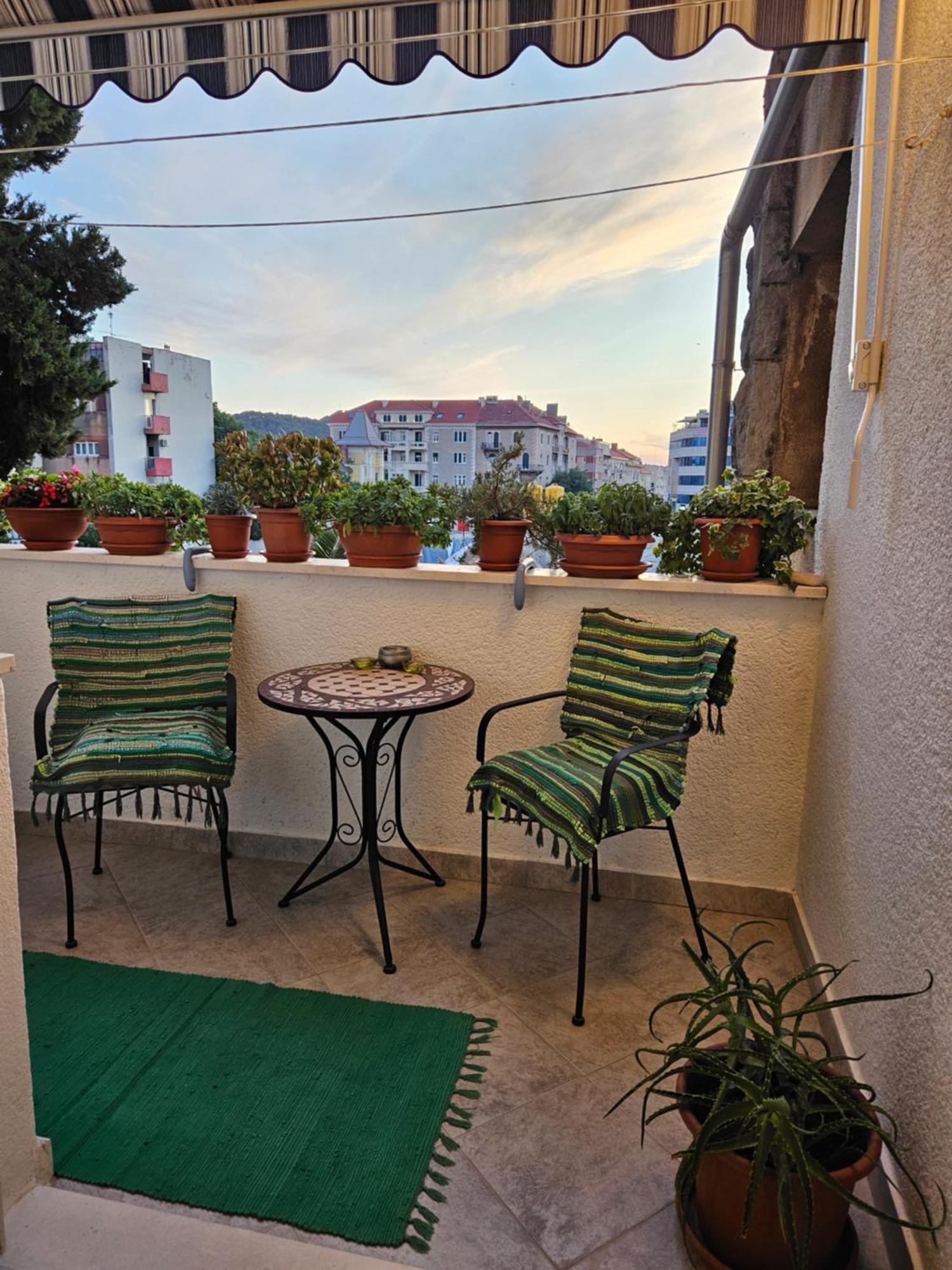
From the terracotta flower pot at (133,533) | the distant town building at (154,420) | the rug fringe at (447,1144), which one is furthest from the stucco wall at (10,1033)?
the distant town building at (154,420)

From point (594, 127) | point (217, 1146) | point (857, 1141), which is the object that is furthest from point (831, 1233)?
point (594, 127)

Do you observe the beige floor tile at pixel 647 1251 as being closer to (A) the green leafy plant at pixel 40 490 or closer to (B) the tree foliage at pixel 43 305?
(A) the green leafy plant at pixel 40 490

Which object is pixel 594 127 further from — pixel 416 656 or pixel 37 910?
pixel 37 910

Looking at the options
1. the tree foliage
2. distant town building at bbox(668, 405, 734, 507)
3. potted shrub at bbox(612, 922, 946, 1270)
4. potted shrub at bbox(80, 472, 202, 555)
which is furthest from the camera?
the tree foliage

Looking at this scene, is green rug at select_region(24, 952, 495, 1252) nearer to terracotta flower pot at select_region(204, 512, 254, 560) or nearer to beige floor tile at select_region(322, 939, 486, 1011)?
beige floor tile at select_region(322, 939, 486, 1011)

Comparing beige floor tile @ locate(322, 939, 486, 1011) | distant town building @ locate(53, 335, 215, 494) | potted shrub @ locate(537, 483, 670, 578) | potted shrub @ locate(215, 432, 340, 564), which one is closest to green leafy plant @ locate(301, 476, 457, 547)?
potted shrub @ locate(215, 432, 340, 564)

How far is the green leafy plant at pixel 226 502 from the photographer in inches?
111

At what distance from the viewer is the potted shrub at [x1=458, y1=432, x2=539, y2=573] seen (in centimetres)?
263

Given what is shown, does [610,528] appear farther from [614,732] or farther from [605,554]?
[614,732]

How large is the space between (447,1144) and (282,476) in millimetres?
2119

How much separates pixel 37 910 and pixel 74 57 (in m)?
2.46

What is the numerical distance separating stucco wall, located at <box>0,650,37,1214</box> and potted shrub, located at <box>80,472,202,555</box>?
1714mm

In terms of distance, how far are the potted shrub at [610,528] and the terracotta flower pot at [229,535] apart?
1151mm

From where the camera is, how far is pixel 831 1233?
121cm
